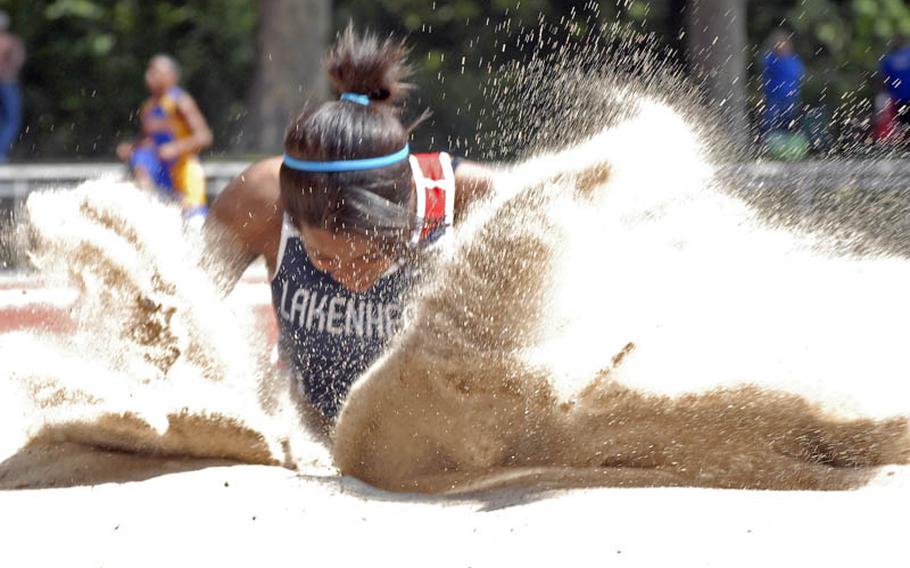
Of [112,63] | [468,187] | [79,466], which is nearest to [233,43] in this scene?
[112,63]

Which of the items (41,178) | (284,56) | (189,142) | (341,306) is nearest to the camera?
(341,306)

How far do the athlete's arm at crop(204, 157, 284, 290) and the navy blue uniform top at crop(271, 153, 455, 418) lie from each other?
11 cm

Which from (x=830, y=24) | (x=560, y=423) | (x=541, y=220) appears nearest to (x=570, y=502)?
(x=560, y=423)

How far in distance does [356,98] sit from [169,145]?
586 cm

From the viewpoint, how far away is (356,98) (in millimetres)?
3557

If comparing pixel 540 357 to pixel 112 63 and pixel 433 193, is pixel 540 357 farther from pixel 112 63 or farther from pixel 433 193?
pixel 112 63

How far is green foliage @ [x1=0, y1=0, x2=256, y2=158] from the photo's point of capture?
16.3m

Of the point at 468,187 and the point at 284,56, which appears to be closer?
the point at 468,187

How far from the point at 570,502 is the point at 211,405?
0.97 m

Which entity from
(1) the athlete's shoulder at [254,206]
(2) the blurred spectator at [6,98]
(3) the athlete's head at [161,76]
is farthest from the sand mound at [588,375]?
(2) the blurred spectator at [6,98]

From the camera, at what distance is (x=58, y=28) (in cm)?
1644

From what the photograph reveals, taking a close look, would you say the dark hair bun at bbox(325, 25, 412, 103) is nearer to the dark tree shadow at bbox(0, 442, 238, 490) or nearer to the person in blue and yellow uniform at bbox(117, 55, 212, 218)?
the dark tree shadow at bbox(0, 442, 238, 490)

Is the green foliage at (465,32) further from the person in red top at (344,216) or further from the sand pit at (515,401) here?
the sand pit at (515,401)

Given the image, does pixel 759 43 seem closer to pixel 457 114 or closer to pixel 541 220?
pixel 457 114
